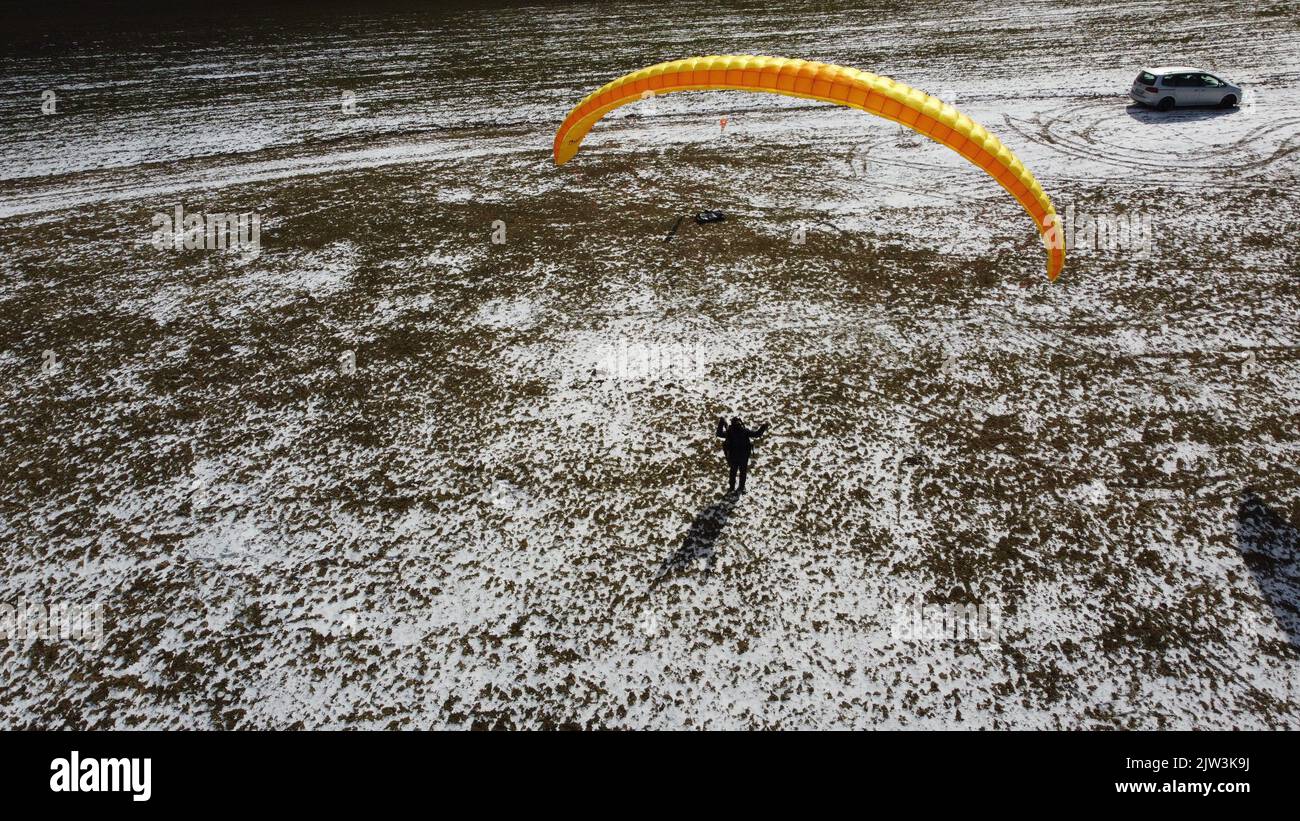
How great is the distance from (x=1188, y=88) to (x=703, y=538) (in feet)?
77.8

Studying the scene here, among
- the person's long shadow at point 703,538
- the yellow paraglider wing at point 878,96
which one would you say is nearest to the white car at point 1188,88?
the yellow paraglider wing at point 878,96

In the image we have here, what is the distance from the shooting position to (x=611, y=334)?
456 inches

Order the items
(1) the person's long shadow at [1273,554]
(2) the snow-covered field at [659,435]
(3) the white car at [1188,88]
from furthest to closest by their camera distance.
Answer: (3) the white car at [1188,88], (1) the person's long shadow at [1273,554], (2) the snow-covered field at [659,435]

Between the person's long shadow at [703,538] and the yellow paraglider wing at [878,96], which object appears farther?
the yellow paraglider wing at [878,96]

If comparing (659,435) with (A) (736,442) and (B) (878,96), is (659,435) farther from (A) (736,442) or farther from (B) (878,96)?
(B) (878,96)

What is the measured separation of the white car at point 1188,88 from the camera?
1912 centimetres

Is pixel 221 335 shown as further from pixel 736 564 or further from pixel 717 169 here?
pixel 717 169

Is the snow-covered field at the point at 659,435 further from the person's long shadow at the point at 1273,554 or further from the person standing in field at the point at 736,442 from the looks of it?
the person standing in field at the point at 736,442

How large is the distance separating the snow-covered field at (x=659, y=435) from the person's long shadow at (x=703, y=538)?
0.05 meters

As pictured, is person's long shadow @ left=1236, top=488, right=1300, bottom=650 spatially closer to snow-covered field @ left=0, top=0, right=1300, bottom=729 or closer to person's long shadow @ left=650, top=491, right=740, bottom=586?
snow-covered field @ left=0, top=0, right=1300, bottom=729

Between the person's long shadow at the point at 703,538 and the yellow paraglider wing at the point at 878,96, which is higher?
the yellow paraglider wing at the point at 878,96

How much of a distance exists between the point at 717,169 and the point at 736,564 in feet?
46.4

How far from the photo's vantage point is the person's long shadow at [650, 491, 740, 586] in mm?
7553

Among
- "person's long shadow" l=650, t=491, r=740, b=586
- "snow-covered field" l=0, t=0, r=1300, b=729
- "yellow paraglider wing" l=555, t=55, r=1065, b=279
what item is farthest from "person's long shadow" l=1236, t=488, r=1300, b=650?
"person's long shadow" l=650, t=491, r=740, b=586
